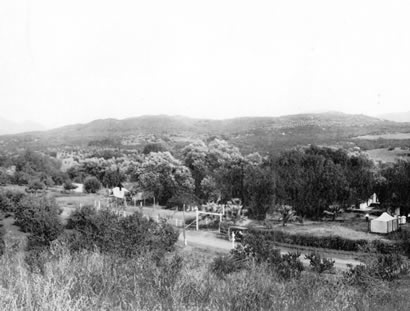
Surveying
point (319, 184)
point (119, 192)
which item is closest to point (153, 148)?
point (119, 192)

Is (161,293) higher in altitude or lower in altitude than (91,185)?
higher

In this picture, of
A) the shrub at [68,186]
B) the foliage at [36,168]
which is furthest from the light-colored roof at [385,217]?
the foliage at [36,168]

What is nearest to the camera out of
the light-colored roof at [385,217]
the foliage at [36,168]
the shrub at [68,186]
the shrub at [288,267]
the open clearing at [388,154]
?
the shrub at [288,267]

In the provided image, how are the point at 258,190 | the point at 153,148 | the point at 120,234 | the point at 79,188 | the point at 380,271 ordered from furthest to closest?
the point at 153,148 < the point at 79,188 < the point at 258,190 < the point at 120,234 < the point at 380,271

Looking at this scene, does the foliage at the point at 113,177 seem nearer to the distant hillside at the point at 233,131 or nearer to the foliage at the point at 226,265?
the distant hillside at the point at 233,131

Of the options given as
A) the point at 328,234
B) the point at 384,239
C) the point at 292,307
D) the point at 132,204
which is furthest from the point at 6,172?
the point at 292,307

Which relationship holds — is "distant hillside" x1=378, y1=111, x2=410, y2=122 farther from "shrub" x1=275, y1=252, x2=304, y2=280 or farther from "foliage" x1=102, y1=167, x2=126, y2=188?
"foliage" x1=102, y1=167, x2=126, y2=188

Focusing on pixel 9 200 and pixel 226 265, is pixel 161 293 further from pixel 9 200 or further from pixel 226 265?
pixel 9 200
